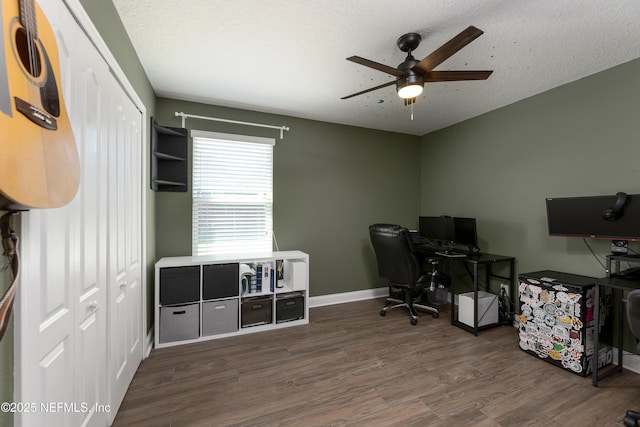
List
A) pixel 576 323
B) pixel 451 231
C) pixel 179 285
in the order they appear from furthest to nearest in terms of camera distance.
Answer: pixel 451 231
pixel 179 285
pixel 576 323

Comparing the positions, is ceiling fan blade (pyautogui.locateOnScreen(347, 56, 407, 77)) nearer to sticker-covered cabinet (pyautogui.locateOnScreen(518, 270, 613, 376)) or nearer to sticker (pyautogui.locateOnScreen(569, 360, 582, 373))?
sticker-covered cabinet (pyautogui.locateOnScreen(518, 270, 613, 376))

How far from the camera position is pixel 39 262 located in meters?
0.91

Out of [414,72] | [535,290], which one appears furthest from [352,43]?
[535,290]

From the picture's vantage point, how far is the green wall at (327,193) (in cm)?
306

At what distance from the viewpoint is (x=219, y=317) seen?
276 centimetres

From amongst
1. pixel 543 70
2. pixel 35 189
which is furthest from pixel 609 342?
pixel 35 189

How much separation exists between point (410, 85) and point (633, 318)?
2.03 meters

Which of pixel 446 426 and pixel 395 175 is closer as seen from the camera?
pixel 446 426

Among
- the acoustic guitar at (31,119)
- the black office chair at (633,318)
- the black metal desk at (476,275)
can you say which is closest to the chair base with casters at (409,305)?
the black metal desk at (476,275)


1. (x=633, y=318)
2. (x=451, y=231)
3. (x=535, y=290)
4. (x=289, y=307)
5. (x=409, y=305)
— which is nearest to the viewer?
(x=633, y=318)

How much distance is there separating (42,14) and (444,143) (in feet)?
14.0

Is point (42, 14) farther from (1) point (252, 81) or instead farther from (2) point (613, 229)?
(2) point (613, 229)

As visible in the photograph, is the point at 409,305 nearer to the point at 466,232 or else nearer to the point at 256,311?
the point at 466,232

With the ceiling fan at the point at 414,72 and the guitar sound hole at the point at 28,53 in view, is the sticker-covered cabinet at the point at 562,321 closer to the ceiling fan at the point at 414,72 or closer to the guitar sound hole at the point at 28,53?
the ceiling fan at the point at 414,72
